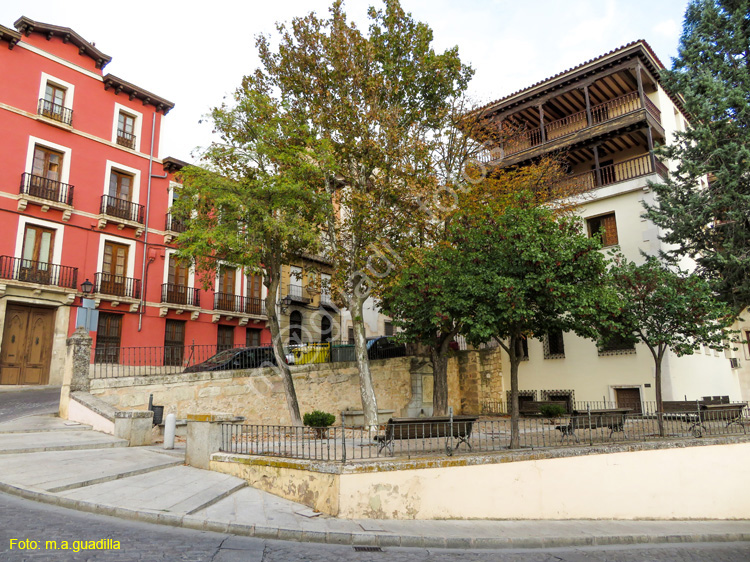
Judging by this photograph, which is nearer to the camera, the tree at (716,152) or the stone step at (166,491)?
the stone step at (166,491)

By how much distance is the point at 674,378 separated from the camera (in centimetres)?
1820

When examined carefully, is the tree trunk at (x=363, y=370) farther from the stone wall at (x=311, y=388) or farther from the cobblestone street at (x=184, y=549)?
the cobblestone street at (x=184, y=549)

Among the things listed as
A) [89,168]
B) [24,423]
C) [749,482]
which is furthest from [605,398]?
[89,168]

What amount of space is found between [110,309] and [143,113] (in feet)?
30.4

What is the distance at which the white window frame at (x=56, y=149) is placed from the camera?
1948 cm

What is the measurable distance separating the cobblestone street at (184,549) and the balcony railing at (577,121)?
53.0 ft

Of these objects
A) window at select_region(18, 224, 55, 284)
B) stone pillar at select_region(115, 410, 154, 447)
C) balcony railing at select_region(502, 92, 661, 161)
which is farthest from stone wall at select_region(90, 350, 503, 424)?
balcony railing at select_region(502, 92, 661, 161)

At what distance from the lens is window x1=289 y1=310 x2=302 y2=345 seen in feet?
94.3

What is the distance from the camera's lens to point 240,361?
17391 mm

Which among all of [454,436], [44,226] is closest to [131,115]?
[44,226]

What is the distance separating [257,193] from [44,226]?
35.1 feet

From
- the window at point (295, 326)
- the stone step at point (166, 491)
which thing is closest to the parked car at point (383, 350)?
the window at point (295, 326)

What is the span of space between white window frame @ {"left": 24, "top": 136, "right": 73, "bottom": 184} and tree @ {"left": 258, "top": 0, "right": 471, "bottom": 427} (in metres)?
9.81

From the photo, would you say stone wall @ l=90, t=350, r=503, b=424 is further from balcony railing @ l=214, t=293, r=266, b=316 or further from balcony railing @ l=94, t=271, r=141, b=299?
balcony railing @ l=214, t=293, r=266, b=316
